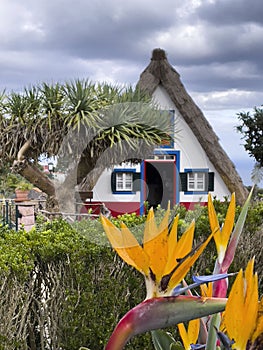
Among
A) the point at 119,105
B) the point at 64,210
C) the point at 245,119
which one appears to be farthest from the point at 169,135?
the point at 245,119

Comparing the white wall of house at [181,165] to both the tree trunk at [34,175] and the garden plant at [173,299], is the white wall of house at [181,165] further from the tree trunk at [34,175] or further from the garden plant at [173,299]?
the garden plant at [173,299]

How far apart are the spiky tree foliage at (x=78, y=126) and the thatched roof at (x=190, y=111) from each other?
3.42m

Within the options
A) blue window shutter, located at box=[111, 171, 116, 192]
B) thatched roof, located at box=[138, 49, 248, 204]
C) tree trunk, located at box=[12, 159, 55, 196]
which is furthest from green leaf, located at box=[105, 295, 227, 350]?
thatched roof, located at box=[138, 49, 248, 204]

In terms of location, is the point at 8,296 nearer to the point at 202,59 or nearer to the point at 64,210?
the point at 202,59

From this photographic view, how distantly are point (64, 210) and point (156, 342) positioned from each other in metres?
5.38

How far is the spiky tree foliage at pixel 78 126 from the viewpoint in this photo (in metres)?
5.41

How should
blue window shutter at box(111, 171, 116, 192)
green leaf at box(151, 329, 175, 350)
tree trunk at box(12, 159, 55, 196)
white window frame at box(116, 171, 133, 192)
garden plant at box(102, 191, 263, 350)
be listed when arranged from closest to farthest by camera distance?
1. garden plant at box(102, 191, 263, 350)
2. green leaf at box(151, 329, 175, 350)
3. tree trunk at box(12, 159, 55, 196)
4. blue window shutter at box(111, 171, 116, 192)
5. white window frame at box(116, 171, 133, 192)

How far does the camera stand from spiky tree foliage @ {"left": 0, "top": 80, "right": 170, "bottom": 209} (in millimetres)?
5414

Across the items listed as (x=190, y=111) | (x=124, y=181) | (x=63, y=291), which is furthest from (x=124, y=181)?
(x=63, y=291)

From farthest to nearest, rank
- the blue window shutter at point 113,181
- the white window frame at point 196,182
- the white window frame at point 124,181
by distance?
the white window frame at point 124,181, the blue window shutter at point 113,181, the white window frame at point 196,182

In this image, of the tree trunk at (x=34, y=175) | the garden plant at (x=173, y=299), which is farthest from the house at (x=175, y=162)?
the garden plant at (x=173, y=299)

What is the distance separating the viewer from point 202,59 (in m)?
1.83

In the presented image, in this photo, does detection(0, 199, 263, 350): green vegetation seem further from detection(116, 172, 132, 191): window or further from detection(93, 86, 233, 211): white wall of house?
detection(116, 172, 132, 191): window

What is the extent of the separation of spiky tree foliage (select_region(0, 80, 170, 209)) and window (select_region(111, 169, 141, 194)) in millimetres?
661
